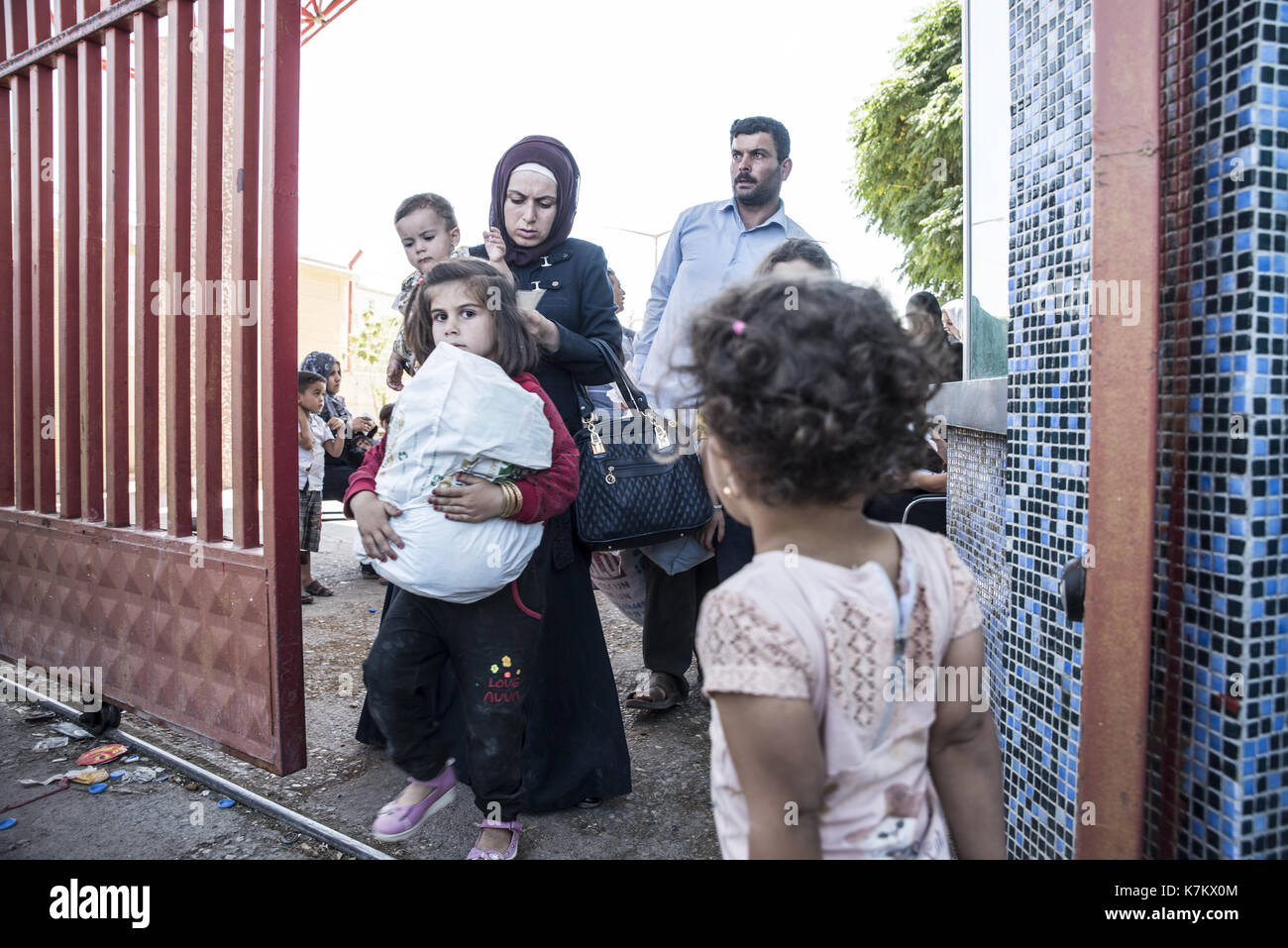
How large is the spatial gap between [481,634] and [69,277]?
8.16 ft

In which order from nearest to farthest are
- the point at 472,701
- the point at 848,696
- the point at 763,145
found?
the point at 848,696 → the point at 472,701 → the point at 763,145

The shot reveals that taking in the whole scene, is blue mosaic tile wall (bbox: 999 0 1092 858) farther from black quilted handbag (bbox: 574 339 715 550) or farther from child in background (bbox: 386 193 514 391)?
child in background (bbox: 386 193 514 391)

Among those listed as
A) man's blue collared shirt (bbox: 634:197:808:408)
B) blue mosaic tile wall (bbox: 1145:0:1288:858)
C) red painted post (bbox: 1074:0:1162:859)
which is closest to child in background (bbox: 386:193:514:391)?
man's blue collared shirt (bbox: 634:197:808:408)

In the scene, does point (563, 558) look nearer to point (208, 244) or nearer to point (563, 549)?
point (563, 549)

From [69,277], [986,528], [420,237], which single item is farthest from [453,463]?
[69,277]

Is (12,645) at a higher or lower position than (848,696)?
lower

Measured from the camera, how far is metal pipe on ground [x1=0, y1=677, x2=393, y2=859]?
2.32 meters

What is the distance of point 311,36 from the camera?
1455 centimetres

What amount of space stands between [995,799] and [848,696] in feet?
1.26

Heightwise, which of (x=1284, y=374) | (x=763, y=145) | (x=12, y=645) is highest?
(x=763, y=145)

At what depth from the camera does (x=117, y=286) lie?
3203mm
